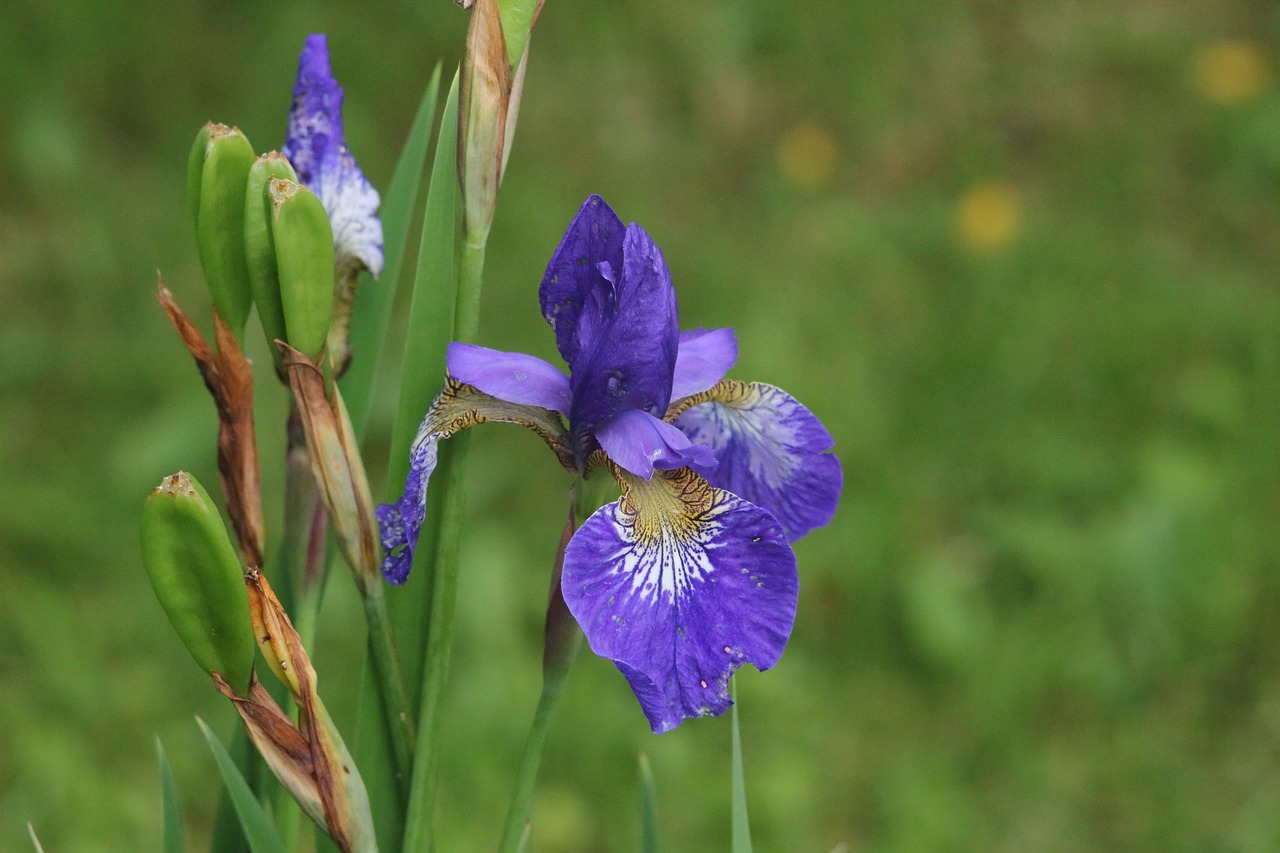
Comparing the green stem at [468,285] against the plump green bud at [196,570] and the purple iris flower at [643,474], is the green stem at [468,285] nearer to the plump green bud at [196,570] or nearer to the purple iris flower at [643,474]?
the purple iris flower at [643,474]

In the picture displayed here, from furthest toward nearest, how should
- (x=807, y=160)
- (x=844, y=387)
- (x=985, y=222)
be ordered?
(x=807, y=160), (x=985, y=222), (x=844, y=387)

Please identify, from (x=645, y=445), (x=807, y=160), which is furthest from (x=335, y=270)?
(x=807, y=160)

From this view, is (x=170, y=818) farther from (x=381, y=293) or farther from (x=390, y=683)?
(x=381, y=293)

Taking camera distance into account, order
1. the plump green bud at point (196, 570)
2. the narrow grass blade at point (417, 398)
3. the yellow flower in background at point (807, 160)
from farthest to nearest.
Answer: the yellow flower in background at point (807, 160)
the narrow grass blade at point (417, 398)
the plump green bud at point (196, 570)

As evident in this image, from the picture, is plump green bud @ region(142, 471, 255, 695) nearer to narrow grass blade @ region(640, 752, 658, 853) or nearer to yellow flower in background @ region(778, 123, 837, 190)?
narrow grass blade @ region(640, 752, 658, 853)

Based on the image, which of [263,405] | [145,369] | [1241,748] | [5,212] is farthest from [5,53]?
[1241,748]

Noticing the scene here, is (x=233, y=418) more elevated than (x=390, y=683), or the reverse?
(x=233, y=418)

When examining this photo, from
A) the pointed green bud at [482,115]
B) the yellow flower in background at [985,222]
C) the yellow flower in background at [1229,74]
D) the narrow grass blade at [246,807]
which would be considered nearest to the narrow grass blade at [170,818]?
the narrow grass blade at [246,807]
